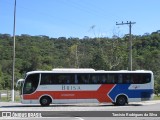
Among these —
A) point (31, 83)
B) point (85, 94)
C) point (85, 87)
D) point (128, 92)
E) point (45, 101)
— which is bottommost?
point (45, 101)

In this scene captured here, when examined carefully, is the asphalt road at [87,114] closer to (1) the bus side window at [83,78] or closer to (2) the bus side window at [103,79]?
(1) the bus side window at [83,78]

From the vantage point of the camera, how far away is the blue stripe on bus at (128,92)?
32.1 m

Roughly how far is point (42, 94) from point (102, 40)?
127 ft

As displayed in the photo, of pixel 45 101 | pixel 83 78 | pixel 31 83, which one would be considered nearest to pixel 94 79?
pixel 83 78

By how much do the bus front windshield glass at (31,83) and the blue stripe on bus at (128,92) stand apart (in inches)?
242

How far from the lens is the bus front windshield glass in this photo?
1212 inches

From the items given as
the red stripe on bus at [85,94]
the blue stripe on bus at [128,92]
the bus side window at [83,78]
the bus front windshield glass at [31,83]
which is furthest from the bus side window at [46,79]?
the blue stripe on bus at [128,92]

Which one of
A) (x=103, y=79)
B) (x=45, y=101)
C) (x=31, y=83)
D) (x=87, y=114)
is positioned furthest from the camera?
(x=103, y=79)

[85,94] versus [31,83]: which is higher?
[31,83]

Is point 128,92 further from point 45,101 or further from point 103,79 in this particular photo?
point 45,101

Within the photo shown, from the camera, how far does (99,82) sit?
31922 millimetres

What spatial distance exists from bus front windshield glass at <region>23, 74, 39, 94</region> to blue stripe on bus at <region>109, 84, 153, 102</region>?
20.2ft

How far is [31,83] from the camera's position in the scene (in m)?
30.9

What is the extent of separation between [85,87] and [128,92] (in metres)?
3.60
